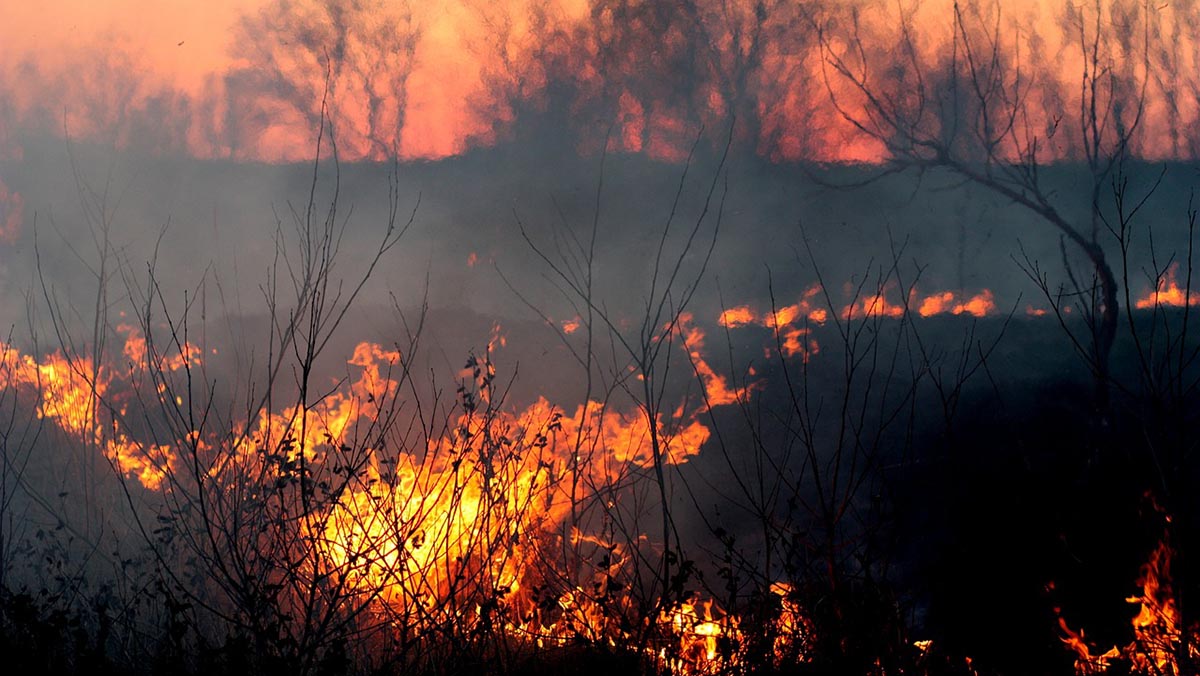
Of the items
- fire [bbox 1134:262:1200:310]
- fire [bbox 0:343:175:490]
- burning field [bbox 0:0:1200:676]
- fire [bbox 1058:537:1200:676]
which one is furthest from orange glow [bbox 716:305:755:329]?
fire [bbox 0:343:175:490]

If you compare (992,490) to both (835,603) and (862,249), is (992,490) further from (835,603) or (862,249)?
(835,603)

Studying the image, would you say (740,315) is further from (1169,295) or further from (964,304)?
(1169,295)

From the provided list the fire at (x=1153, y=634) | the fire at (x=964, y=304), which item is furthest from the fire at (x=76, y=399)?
the fire at (x=964, y=304)

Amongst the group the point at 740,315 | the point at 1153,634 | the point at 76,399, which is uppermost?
the point at 740,315

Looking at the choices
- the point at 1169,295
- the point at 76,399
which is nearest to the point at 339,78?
the point at 76,399

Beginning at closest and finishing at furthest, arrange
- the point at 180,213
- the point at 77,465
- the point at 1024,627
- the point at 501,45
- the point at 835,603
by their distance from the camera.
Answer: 1. the point at 835,603
2. the point at 77,465
3. the point at 1024,627
4. the point at 501,45
5. the point at 180,213

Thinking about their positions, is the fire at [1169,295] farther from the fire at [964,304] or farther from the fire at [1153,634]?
the fire at [1153,634]

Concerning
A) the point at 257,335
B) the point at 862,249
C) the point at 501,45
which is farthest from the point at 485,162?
the point at 862,249

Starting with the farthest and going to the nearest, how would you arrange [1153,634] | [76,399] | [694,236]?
[694,236], [76,399], [1153,634]

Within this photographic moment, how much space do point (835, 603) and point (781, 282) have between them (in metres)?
6.15

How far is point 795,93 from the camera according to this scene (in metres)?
7.82

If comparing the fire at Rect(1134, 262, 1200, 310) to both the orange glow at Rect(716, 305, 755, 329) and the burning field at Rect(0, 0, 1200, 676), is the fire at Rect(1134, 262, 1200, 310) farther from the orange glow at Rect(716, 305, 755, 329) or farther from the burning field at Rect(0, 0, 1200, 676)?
the orange glow at Rect(716, 305, 755, 329)

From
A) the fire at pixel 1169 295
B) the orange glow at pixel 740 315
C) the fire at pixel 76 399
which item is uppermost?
the orange glow at pixel 740 315

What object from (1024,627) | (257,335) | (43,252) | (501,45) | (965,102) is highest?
(501,45)
